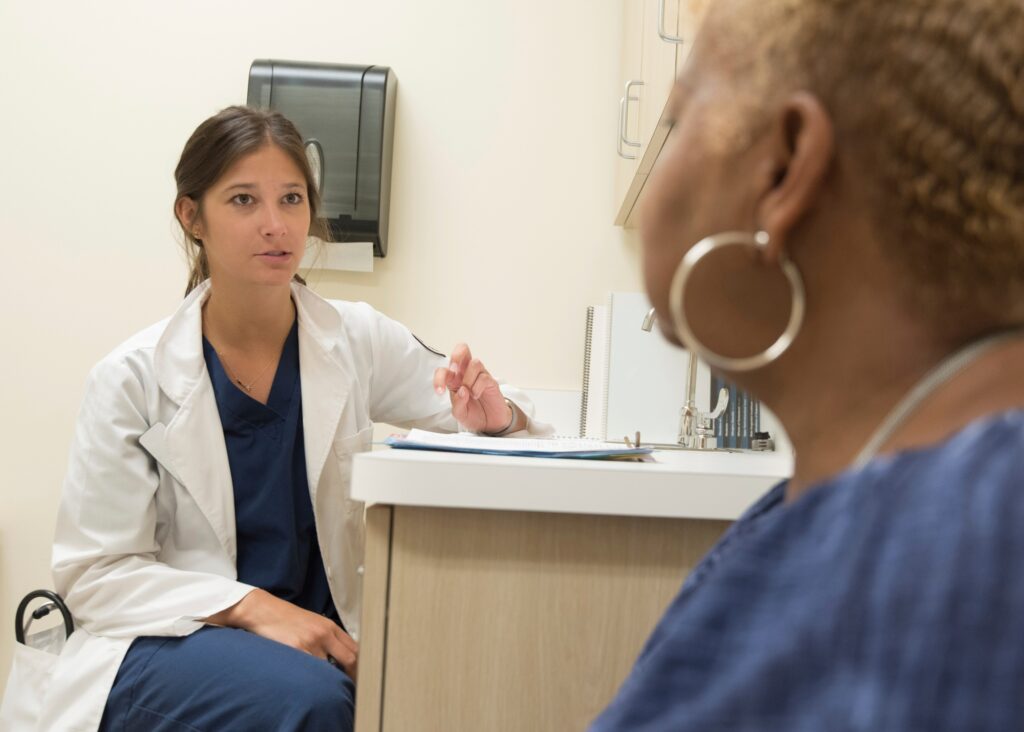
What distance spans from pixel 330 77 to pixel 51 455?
118cm

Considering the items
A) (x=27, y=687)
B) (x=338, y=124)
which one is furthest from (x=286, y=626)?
(x=338, y=124)

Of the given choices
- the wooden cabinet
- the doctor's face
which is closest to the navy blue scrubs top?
the doctor's face

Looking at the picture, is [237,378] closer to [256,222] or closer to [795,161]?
[256,222]

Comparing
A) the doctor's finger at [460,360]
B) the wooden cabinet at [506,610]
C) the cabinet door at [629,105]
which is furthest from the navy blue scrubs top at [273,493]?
the cabinet door at [629,105]

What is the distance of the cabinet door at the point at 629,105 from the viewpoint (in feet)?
6.89

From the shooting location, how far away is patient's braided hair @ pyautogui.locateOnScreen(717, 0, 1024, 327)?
1.24 feet

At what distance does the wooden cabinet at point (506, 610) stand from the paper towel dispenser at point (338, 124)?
5.19ft

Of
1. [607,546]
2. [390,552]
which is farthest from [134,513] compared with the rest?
[607,546]

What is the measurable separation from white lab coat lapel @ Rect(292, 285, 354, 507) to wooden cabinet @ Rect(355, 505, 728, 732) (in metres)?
0.67

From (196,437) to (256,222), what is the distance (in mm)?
388

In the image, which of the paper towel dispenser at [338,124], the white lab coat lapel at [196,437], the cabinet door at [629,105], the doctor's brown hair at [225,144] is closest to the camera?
the white lab coat lapel at [196,437]

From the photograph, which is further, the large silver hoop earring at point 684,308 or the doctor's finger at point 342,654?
the doctor's finger at point 342,654

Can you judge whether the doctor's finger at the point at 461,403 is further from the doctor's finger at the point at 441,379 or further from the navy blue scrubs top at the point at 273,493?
the navy blue scrubs top at the point at 273,493

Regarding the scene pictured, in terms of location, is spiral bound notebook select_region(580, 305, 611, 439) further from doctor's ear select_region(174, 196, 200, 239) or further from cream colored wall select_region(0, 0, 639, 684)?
doctor's ear select_region(174, 196, 200, 239)
